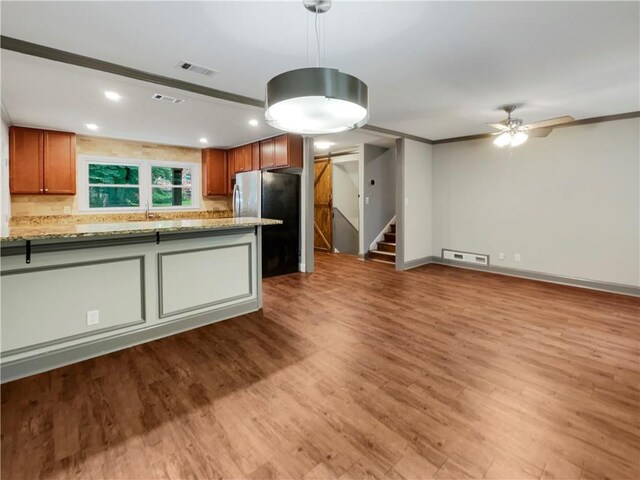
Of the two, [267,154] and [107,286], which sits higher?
[267,154]

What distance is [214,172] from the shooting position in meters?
6.86

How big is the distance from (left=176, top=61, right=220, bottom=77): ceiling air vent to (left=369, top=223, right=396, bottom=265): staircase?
4950mm

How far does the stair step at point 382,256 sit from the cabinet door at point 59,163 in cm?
563

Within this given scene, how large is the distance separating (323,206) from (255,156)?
2695 millimetres

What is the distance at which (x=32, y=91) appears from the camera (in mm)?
3346

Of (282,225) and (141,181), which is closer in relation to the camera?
(282,225)

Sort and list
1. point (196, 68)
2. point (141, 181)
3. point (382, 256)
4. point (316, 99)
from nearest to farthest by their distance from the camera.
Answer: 1. point (316, 99)
2. point (196, 68)
3. point (141, 181)
4. point (382, 256)

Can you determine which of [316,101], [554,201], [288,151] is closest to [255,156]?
[288,151]

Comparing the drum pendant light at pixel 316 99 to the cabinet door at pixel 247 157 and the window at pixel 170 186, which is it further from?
the window at pixel 170 186

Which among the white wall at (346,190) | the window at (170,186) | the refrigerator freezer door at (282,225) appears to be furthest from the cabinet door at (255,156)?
the white wall at (346,190)

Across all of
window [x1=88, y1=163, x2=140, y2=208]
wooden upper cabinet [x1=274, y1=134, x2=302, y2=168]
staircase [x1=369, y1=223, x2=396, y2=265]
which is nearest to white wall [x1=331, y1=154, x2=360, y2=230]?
staircase [x1=369, y1=223, x2=396, y2=265]

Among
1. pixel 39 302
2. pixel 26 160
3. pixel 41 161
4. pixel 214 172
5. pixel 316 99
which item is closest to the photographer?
pixel 316 99

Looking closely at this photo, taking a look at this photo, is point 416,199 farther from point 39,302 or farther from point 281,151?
point 39,302

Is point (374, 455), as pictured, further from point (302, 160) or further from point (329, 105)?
point (302, 160)
